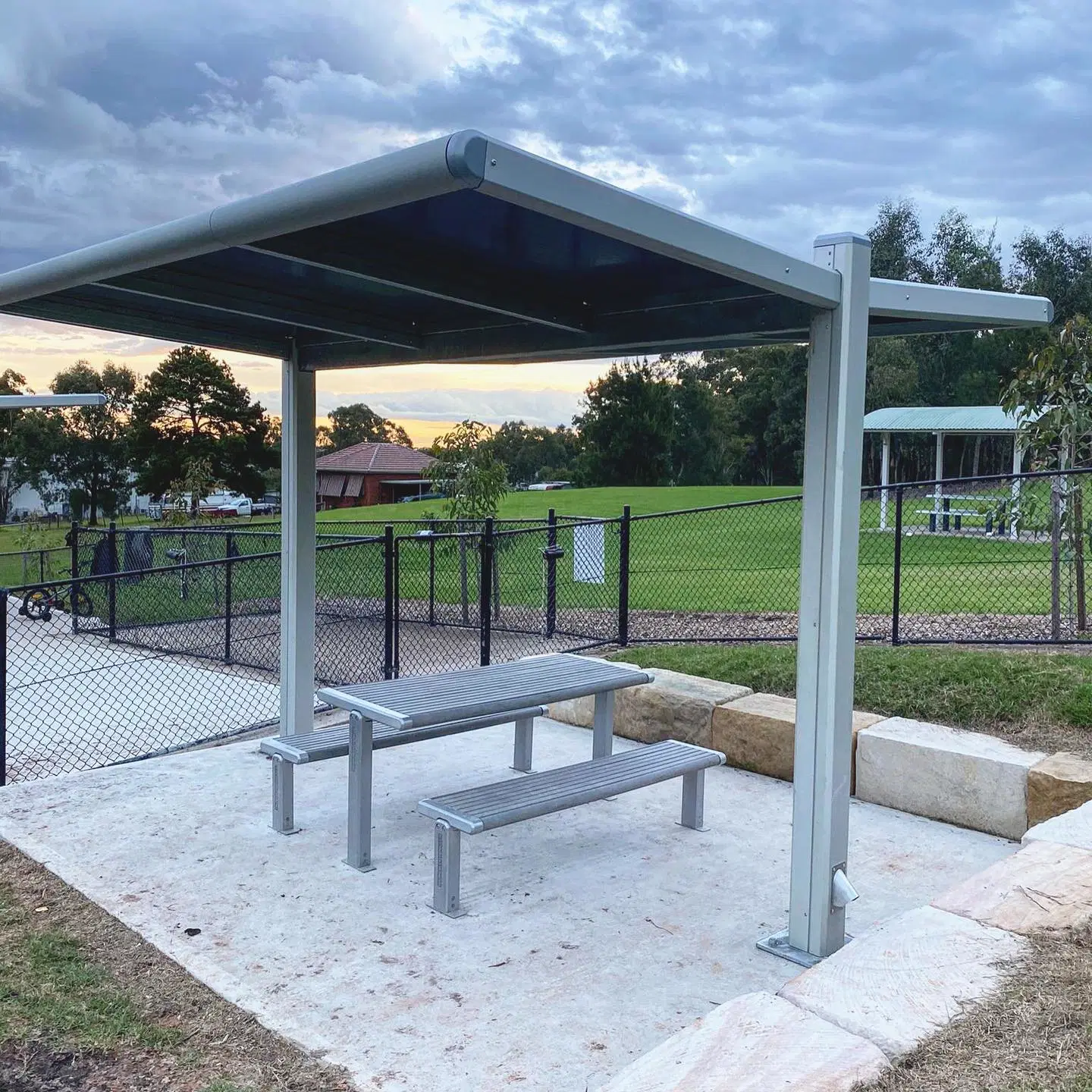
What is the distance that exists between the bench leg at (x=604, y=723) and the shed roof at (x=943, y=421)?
62.2 ft

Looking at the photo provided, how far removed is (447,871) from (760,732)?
2.24m

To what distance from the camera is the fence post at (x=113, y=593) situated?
9.95 m

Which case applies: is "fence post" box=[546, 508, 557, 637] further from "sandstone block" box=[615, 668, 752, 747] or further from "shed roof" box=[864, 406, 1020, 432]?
"shed roof" box=[864, 406, 1020, 432]

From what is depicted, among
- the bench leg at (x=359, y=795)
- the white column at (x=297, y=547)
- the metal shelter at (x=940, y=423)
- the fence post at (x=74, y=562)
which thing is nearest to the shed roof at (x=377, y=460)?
the metal shelter at (x=940, y=423)

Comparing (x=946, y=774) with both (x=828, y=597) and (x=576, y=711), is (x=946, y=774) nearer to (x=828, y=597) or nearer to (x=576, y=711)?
(x=828, y=597)

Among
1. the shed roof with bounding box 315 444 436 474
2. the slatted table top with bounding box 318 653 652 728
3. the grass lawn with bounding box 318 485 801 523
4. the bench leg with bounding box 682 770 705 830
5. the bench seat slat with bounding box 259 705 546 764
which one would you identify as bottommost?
the bench leg with bounding box 682 770 705 830

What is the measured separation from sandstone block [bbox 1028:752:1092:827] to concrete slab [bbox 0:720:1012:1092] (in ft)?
0.80

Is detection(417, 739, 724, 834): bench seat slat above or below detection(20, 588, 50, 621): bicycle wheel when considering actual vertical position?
above

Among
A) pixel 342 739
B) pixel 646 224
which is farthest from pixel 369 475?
pixel 646 224

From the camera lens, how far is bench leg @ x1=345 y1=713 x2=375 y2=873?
4.07m

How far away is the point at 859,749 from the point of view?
5004 mm

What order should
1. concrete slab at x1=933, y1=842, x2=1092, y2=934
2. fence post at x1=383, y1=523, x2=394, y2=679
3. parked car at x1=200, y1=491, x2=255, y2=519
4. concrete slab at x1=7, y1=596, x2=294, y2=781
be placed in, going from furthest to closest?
parked car at x1=200, y1=491, x2=255, y2=519, fence post at x1=383, y1=523, x2=394, y2=679, concrete slab at x1=7, y1=596, x2=294, y2=781, concrete slab at x1=933, y1=842, x2=1092, y2=934

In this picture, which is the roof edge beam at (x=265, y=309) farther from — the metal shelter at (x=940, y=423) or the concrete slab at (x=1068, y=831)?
the metal shelter at (x=940, y=423)

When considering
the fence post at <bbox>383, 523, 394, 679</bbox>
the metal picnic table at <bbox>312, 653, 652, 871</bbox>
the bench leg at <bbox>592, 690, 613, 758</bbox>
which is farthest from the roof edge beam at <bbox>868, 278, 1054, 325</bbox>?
the fence post at <bbox>383, 523, 394, 679</bbox>
